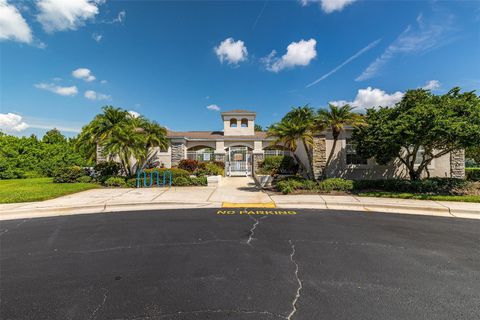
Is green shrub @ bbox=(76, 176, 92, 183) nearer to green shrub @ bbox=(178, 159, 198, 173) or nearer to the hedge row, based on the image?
green shrub @ bbox=(178, 159, 198, 173)

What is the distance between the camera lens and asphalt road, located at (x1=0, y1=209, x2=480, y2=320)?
270cm

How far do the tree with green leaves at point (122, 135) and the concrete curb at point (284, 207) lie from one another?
260 inches

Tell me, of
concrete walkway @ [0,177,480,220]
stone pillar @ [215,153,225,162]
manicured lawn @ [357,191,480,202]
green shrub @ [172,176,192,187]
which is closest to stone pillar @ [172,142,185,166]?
stone pillar @ [215,153,225,162]

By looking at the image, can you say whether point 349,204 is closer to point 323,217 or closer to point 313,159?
point 323,217

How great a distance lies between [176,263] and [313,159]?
1281cm

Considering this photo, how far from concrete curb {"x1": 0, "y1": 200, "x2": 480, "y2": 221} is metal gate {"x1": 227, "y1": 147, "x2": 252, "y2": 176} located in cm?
1268

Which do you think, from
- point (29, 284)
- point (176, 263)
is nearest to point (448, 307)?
point (176, 263)

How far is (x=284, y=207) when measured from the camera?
851 centimetres

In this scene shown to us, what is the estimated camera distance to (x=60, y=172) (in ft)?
50.0

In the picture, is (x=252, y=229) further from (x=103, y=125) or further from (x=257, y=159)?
(x=257, y=159)

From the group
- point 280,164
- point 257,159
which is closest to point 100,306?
point 280,164

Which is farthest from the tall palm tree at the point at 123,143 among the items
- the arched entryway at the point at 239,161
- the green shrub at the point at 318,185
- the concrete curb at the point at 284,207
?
the green shrub at the point at 318,185

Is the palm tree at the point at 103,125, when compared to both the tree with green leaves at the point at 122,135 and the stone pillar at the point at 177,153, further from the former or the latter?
the stone pillar at the point at 177,153

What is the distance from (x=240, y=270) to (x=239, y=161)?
1866 centimetres
